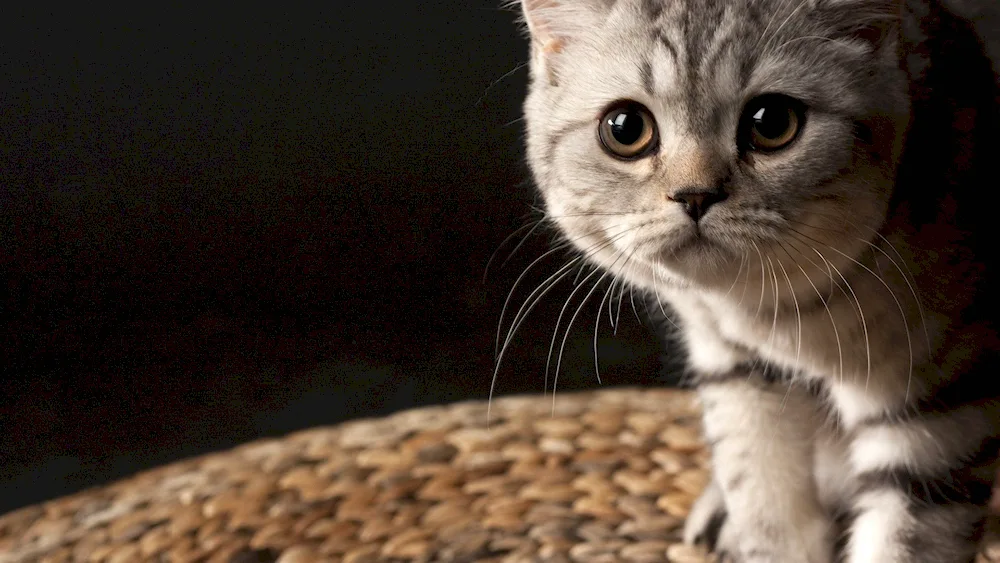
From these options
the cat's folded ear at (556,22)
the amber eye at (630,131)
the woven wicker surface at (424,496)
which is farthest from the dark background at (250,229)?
the amber eye at (630,131)

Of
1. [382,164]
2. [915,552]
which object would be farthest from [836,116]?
[382,164]

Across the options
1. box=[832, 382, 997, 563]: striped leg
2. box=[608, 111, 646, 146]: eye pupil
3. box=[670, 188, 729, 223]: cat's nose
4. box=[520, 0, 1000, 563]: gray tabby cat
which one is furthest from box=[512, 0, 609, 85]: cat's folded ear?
box=[832, 382, 997, 563]: striped leg

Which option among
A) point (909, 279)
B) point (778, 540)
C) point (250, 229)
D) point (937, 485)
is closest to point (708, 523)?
point (778, 540)

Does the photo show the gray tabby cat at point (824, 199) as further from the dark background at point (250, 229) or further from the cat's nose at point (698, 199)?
the dark background at point (250, 229)

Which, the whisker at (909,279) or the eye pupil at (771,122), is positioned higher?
the eye pupil at (771,122)

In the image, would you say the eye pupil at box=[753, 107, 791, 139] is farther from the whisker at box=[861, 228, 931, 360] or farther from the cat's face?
the whisker at box=[861, 228, 931, 360]
